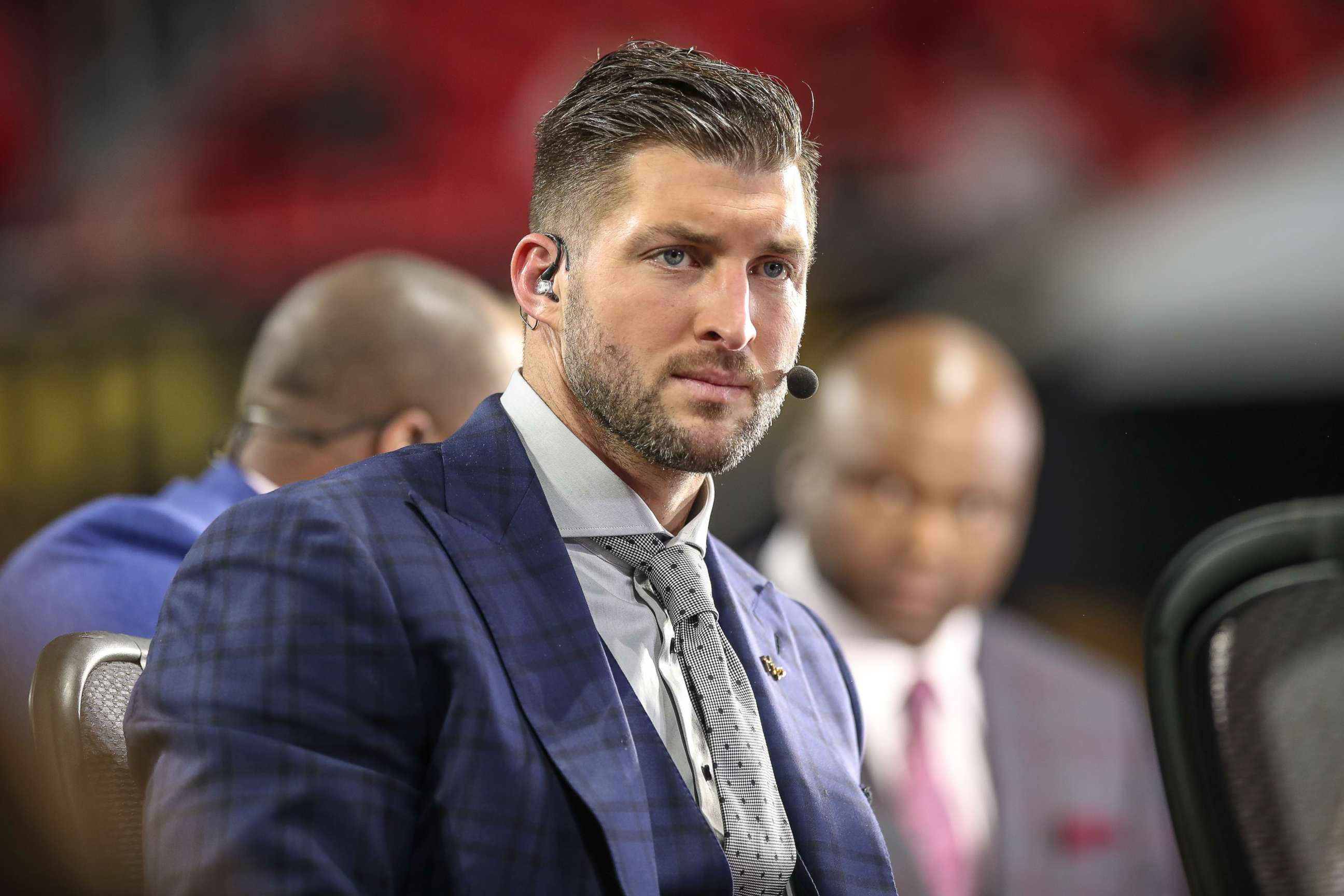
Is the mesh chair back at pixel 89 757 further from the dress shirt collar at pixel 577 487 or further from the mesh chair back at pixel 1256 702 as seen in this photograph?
the mesh chair back at pixel 1256 702

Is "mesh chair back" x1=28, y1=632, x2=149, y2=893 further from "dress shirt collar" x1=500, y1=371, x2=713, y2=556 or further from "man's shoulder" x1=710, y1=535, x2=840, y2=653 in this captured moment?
"man's shoulder" x1=710, y1=535, x2=840, y2=653

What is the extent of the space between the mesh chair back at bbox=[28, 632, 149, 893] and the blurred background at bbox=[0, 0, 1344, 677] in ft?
5.13

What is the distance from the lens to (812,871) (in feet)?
3.49

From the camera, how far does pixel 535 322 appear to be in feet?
3.93

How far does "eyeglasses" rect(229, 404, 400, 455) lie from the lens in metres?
1.96

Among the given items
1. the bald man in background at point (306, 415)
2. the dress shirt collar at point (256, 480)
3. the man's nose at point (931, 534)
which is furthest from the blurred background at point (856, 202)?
the dress shirt collar at point (256, 480)

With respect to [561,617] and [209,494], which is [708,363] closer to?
[561,617]

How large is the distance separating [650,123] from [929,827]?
1.64 m

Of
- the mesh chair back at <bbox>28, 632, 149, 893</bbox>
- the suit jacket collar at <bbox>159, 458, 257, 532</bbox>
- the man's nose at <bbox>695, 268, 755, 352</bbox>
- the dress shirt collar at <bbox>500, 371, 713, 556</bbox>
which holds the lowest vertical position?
the mesh chair back at <bbox>28, 632, 149, 893</bbox>

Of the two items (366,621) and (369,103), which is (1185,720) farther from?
(369,103)

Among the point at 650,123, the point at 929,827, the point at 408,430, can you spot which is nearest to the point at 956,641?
the point at 929,827

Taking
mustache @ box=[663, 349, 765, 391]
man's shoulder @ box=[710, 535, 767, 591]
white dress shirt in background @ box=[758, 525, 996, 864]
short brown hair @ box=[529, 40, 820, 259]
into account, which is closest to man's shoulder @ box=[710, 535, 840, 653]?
man's shoulder @ box=[710, 535, 767, 591]

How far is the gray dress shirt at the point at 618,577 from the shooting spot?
40.4 inches

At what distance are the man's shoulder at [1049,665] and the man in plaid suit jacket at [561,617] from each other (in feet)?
4.08
